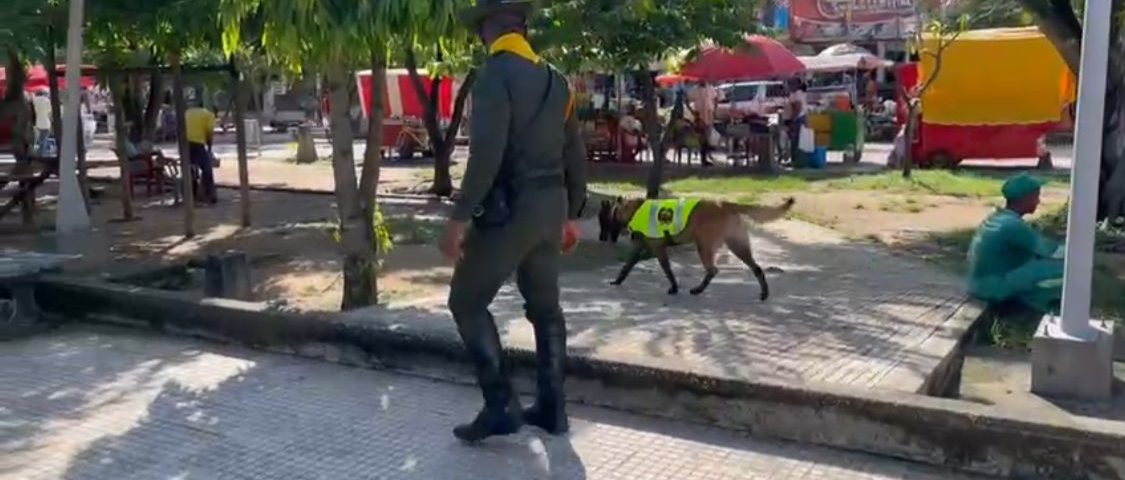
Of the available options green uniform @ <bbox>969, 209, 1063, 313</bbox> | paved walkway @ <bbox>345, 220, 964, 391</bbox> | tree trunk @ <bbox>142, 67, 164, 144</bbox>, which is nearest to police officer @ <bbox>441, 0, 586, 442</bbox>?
paved walkway @ <bbox>345, 220, 964, 391</bbox>

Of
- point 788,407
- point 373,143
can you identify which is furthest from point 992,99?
point 788,407

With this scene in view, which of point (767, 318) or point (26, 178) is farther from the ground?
point (26, 178)

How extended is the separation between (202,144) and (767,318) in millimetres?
10587

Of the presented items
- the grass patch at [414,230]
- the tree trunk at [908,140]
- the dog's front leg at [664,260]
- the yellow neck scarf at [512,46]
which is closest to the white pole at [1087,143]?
the yellow neck scarf at [512,46]

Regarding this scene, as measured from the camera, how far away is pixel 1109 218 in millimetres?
11898

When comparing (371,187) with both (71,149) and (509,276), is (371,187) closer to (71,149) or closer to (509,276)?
(509,276)

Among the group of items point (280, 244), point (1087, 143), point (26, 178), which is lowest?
point (280, 244)

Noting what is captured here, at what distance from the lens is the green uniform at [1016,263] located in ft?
24.3

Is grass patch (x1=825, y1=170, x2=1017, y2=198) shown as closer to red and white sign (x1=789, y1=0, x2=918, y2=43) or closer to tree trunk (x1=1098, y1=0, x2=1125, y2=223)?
tree trunk (x1=1098, y1=0, x2=1125, y2=223)

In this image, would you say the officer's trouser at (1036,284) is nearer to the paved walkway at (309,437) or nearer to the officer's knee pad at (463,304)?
the paved walkway at (309,437)

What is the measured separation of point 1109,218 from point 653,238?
6.15 metres

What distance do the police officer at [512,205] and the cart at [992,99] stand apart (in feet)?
53.7

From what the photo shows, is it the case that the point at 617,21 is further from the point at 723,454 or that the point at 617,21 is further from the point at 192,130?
the point at 723,454

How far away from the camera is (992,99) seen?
20.0 metres
